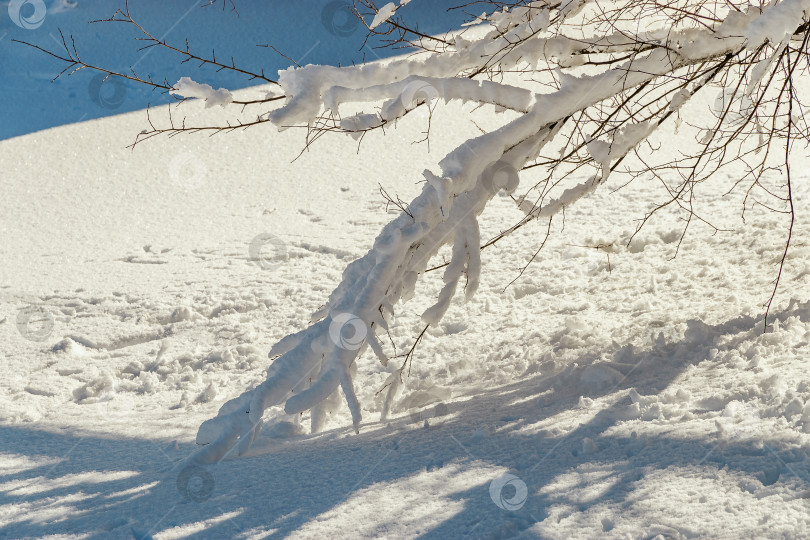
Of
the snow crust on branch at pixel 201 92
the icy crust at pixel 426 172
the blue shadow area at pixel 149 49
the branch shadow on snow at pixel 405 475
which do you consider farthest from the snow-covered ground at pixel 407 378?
the blue shadow area at pixel 149 49

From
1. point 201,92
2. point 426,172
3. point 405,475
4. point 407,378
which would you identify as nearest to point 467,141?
point 426,172

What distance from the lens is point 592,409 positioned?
311 centimetres

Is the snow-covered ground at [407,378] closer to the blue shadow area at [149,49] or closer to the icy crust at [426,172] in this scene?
the icy crust at [426,172]

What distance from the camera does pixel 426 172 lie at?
2.94 m

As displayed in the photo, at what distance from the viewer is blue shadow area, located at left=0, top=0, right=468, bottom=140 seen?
33.1 ft

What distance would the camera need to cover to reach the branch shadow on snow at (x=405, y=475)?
2432 mm

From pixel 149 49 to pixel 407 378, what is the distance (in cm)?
908

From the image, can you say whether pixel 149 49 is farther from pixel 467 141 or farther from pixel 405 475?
pixel 405 475

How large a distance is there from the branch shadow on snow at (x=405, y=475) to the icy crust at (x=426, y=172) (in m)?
0.25

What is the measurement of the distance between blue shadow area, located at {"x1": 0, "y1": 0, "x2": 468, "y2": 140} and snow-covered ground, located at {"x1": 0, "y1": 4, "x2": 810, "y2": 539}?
198cm

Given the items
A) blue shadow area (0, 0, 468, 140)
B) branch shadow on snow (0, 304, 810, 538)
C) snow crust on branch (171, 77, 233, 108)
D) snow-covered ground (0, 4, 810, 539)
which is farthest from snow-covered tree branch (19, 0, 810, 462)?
blue shadow area (0, 0, 468, 140)

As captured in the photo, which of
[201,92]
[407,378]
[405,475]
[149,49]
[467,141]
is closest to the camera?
[405,475]

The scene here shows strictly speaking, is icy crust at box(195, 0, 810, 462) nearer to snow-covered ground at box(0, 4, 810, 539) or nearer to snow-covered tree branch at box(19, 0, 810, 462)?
snow-covered tree branch at box(19, 0, 810, 462)

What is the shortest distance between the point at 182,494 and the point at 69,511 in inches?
15.2
